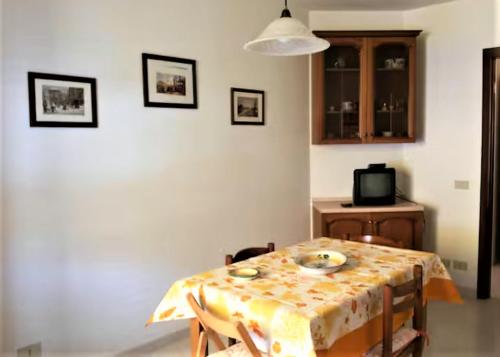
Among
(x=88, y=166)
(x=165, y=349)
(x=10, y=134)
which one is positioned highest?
(x=10, y=134)

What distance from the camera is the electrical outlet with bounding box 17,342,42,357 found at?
2355mm

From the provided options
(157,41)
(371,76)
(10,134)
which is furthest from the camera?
(371,76)

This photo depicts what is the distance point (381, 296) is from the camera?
1.87m

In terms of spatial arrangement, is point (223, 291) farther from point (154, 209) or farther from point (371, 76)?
point (371, 76)

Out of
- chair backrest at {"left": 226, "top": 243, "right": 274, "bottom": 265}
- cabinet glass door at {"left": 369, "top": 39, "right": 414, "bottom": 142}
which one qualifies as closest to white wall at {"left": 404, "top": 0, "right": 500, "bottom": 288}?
cabinet glass door at {"left": 369, "top": 39, "right": 414, "bottom": 142}

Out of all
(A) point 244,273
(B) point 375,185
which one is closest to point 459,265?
(B) point 375,185

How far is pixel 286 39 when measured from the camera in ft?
6.50

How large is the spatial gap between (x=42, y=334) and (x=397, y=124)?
10.6 feet

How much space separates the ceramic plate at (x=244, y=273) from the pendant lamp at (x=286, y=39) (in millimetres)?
1061

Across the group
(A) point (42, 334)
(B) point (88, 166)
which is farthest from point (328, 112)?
(A) point (42, 334)

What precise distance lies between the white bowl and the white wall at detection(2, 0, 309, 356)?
1155 millimetres

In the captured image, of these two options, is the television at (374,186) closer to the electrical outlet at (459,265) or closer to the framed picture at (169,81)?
the electrical outlet at (459,265)

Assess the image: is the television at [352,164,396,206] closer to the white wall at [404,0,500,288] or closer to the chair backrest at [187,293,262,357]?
the white wall at [404,0,500,288]

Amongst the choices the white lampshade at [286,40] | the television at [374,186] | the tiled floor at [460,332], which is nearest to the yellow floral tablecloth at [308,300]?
the tiled floor at [460,332]
